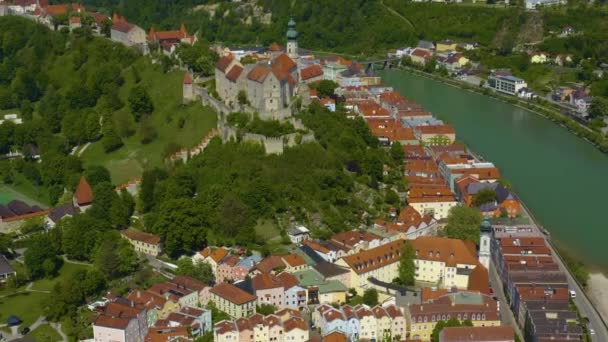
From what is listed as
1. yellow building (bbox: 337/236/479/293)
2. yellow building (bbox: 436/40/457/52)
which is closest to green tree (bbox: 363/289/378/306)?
yellow building (bbox: 337/236/479/293)

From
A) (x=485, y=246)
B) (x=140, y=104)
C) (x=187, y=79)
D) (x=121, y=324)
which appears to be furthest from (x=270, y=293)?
(x=140, y=104)

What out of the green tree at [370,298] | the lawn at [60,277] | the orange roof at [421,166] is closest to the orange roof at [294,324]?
the green tree at [370,298]

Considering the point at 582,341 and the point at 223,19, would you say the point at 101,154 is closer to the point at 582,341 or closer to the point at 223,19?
the point at 582,341

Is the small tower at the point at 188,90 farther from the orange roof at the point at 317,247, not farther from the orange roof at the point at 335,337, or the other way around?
the orange roof at the point at 335,337

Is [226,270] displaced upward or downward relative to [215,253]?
downward

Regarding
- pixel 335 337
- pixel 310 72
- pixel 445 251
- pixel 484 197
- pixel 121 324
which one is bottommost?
pixel 335 337

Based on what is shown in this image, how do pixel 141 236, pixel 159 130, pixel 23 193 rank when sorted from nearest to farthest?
1. pixel 141 236
2. pixel 23 193
3. pixel 159 130

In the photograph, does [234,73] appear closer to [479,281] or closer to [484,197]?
[484,197]
